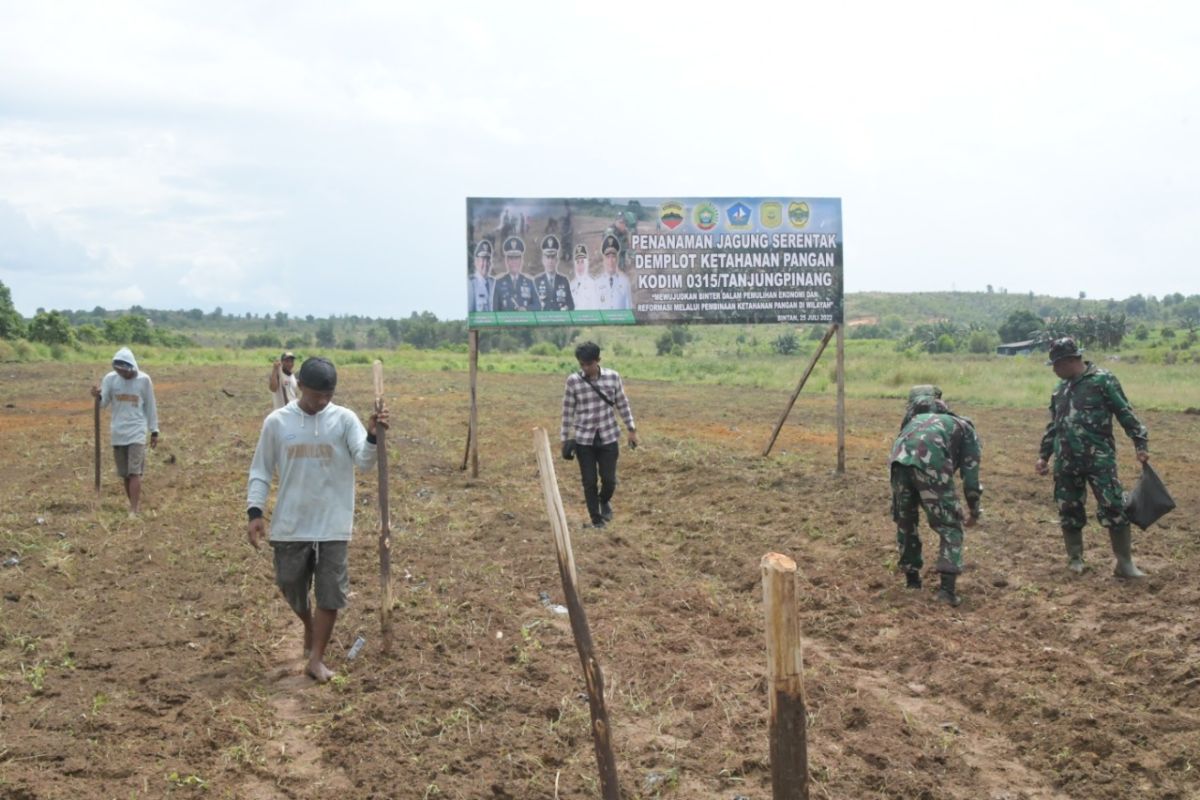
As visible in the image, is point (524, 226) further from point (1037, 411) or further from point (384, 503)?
point (1037, 411)

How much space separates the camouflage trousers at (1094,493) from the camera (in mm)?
7453

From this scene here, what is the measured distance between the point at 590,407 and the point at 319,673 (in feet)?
13.8

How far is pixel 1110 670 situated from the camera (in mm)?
5863

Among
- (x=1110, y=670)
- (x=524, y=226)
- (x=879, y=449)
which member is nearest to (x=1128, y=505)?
(x=1110, y=670)

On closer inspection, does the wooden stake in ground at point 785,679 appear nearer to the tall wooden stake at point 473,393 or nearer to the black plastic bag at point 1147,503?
the black plastic bag at point 1147,503

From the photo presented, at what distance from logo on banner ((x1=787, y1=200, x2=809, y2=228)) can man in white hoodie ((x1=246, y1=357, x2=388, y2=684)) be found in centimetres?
780

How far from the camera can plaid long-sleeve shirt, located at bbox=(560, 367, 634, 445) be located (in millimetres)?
9398

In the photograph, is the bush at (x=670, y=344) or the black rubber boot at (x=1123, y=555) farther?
the bush at (x=670, y=344)

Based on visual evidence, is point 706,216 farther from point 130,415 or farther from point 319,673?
point 319,673

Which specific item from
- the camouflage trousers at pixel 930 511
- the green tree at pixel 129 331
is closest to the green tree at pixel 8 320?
the green tree at pixel 129 331

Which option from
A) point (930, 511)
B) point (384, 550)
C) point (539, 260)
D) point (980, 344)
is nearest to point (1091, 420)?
point (930, 511)

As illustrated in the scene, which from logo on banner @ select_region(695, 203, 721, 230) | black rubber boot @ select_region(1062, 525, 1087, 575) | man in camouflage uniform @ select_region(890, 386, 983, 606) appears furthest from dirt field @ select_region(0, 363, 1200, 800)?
logo on banner @ select_region(695, 203, 721, 230)

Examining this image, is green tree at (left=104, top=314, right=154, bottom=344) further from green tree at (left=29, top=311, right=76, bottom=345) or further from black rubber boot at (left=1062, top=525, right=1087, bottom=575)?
black rubber boot at (left=1062, top=525, right=1087, bottom=575)

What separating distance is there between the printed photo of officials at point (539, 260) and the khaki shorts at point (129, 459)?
3.82 metres
